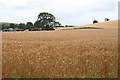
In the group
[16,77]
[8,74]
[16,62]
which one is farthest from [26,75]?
[16,62]

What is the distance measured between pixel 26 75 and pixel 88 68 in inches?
96.1

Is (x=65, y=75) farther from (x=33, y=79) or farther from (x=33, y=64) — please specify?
(x=33, y=64)

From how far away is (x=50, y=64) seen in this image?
19.6 ft

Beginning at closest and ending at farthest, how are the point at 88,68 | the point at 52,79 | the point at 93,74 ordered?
1. the point at 52,79
2. the point at 93,74
3. the point at 88,68

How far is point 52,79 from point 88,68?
1674 mm

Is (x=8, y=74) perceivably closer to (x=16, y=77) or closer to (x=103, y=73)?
(x=16, y=77)

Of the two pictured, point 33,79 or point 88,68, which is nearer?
point 33,79

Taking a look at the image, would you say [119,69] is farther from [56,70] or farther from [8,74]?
[8,74]

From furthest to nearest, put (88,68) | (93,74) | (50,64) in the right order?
(50,64) < (88,68) < (93,74)

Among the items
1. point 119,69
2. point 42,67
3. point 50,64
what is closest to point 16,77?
point 42,67

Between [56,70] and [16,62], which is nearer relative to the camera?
[56,70]

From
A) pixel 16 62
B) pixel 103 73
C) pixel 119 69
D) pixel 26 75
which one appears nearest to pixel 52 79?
pixel 26 75

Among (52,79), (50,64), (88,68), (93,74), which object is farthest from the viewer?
(50,64)

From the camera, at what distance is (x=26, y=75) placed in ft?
16.3
